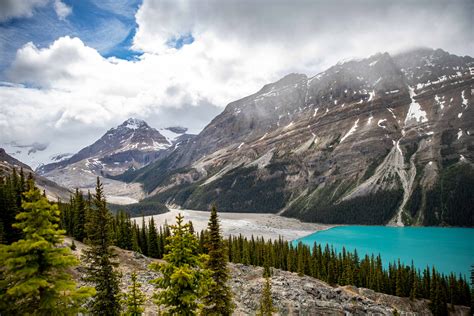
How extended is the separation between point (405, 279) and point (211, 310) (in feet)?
253

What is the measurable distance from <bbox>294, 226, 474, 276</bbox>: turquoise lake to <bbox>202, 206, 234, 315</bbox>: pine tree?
4244 inches

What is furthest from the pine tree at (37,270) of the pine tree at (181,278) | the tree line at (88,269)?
the pine tree at (181,278)

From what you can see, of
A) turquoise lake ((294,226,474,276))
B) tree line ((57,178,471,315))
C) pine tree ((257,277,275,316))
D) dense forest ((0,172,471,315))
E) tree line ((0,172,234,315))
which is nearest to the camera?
tree line ((0,172,234,315))

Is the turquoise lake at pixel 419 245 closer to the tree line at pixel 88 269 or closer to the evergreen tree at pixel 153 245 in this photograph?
the evergreen tree at pixel 153 245

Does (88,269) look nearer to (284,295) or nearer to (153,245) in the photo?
(284,295)

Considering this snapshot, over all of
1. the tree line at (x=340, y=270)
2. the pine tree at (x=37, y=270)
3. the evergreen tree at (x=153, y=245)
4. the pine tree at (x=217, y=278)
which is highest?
the pine tree at (x=37, y=270)

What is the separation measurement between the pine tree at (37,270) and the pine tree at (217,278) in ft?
45.8

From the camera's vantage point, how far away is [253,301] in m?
51.7

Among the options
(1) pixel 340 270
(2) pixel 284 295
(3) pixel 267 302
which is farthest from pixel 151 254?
(3) pixel 267 302

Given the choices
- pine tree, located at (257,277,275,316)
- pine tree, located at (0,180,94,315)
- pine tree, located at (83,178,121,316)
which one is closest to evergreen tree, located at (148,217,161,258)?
pine tree, located at (257,277,275,316)

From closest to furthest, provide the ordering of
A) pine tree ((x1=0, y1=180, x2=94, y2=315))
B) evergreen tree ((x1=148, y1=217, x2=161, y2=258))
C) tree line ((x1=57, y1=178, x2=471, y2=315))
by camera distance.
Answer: pine tree ((x1=0, y1=180, x2=94, y2=315)), tree line ((x1=57, y1=178, x2=471, y2=315)), evergreen tree ((x1=148, y1=217, x2=161, y2=258))

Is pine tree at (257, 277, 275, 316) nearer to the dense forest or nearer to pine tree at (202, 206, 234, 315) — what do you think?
the dense forest

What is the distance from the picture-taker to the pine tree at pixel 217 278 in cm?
2509

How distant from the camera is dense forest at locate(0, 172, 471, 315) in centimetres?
1238
